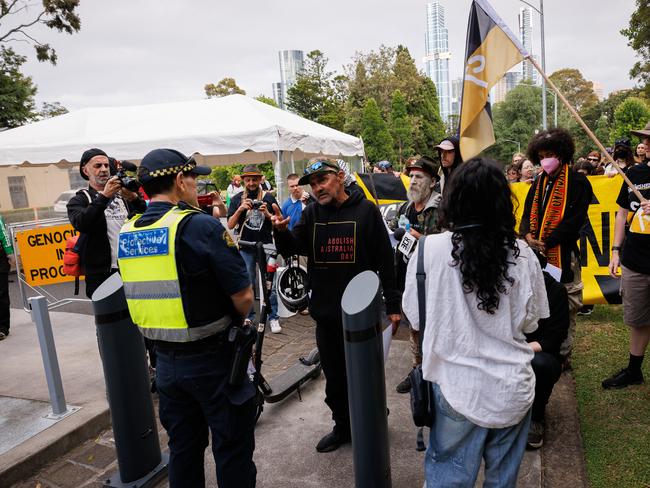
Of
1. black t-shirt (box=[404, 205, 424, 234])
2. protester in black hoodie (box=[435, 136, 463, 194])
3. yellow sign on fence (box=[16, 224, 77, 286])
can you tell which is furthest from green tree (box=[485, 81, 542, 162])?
yellow sign on fence (box=[16, 224, 77, 286])

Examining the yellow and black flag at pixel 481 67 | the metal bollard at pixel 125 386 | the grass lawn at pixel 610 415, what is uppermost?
the yellow and black flag at pixel 481 67

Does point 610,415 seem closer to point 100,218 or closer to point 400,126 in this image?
point 100,218

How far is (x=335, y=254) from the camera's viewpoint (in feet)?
10.6

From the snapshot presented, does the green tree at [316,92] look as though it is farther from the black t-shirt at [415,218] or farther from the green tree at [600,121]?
the black t-shirt at [415,218]

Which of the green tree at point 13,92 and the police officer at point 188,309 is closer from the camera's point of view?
the police officer at point 188,309

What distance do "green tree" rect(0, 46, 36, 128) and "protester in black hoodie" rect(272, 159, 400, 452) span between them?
29980 mm

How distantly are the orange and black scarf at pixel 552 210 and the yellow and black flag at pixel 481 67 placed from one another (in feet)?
2.14

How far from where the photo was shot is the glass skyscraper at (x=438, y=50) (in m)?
165

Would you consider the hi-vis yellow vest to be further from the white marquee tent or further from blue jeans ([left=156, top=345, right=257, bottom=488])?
the white marquee tent

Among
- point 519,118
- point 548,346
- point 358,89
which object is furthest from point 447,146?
point 519,118

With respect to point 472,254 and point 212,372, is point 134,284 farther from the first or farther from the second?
point 472,254

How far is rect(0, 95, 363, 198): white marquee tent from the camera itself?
7.55 m

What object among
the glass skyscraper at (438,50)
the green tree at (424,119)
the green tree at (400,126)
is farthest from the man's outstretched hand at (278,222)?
the glass skyscraper at (438,50)

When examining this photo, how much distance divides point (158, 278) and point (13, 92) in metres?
31.3
